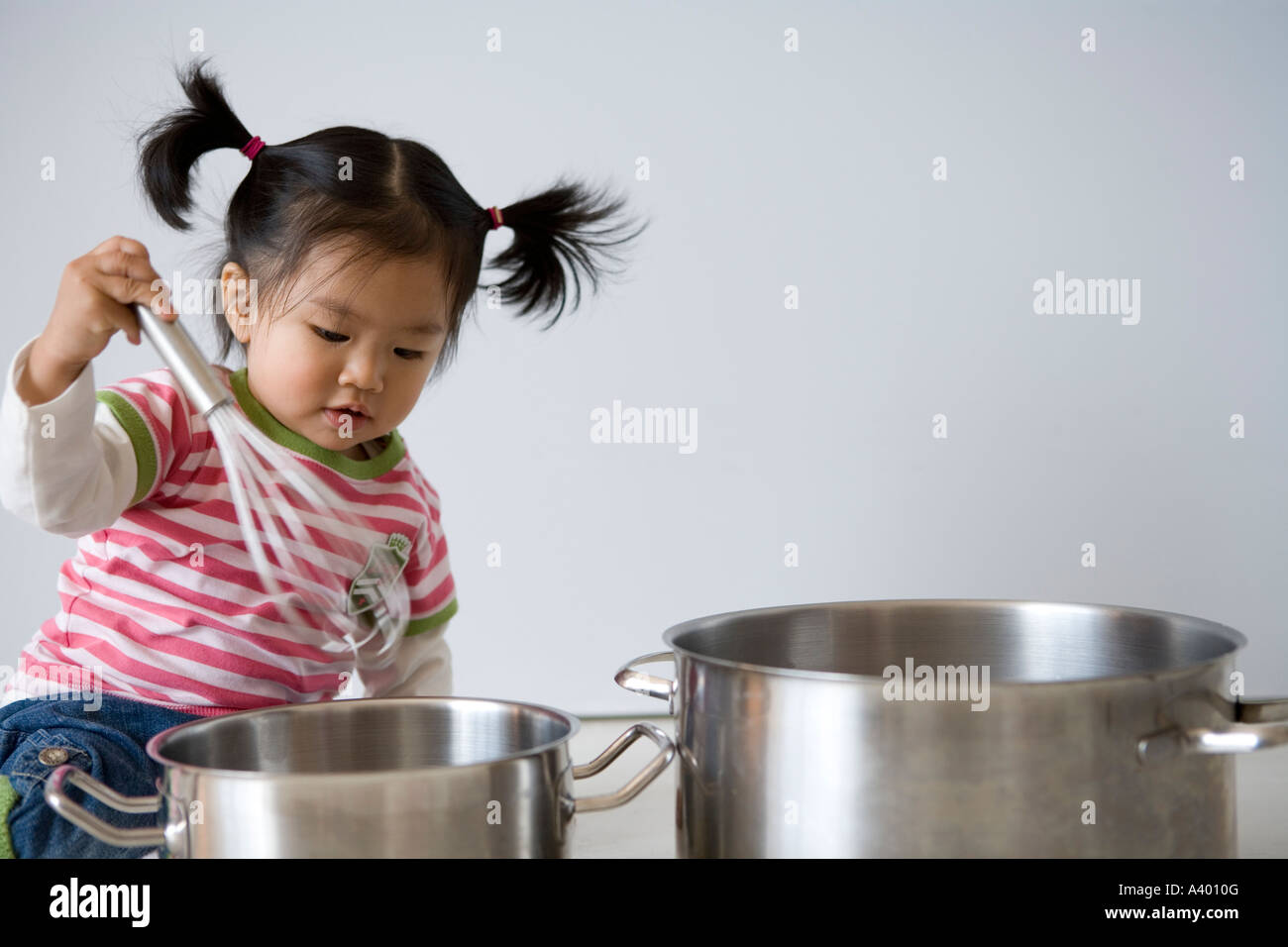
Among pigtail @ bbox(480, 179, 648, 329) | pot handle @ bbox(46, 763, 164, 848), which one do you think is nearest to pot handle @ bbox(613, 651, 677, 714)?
pot handle @ bbox(46, 763, 164, 848)

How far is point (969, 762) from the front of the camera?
45 cm

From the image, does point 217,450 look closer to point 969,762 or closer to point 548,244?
point 548,244

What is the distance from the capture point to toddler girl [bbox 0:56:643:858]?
0.73 meters

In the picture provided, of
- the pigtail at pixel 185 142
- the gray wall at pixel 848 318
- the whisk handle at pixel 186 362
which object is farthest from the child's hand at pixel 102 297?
the gray wall at pixel 848 318

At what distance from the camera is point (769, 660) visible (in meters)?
0.66

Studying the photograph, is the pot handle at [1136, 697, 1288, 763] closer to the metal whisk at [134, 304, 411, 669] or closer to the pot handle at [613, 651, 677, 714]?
the pot handle at [613, 651, 677, 714]

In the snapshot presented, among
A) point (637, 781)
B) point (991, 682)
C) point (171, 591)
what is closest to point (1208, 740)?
point (991, 682)

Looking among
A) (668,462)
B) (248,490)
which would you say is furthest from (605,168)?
(248,490)

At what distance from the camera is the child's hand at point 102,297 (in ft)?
1.94

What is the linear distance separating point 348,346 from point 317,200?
0.37ft

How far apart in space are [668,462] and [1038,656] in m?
0.63

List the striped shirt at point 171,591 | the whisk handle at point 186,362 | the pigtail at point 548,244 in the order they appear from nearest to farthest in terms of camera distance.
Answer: the whisk handle at point 186,362
the striped shirt at point 171,591
the pigtail at point 548,244

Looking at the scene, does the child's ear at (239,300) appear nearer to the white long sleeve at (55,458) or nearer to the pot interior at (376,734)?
the white long sleeve at (55,458)

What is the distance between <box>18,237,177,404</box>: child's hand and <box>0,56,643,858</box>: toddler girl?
0.08 m
